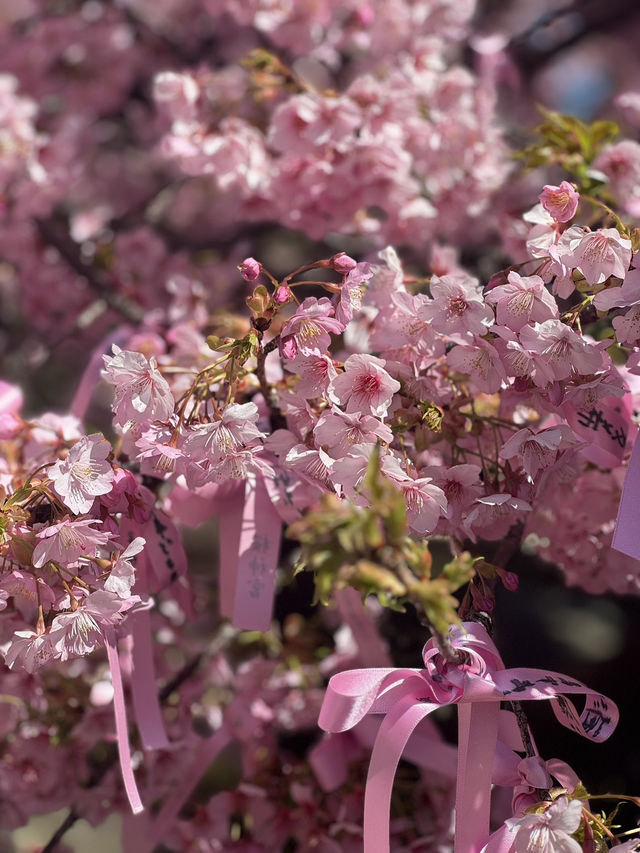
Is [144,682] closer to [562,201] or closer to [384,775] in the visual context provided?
[384,775]

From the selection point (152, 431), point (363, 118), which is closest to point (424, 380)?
point (152, 431)

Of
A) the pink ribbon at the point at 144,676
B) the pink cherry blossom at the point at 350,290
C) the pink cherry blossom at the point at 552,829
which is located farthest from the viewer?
the pink ribbon at the point at 144,676

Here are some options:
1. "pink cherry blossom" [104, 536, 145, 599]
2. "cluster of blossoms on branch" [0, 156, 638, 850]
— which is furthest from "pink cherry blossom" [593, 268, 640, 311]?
"pink cherry blossom" [104, 536, 145, 599]

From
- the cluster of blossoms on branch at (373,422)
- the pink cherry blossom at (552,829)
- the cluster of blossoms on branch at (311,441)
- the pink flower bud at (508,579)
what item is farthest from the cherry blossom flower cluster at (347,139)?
the pink cherry blossom at (552,829)

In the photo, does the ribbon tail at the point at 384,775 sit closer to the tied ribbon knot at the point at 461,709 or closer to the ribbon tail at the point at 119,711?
the tied ribbon knot at the point at 461,709

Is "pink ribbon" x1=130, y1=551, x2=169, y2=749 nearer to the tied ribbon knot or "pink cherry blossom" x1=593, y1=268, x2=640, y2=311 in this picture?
the tied ribbon knot

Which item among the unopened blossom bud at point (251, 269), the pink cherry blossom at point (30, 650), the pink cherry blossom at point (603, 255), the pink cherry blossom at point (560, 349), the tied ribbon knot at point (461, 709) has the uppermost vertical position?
the pink cherry blossom at point (603, 255)
